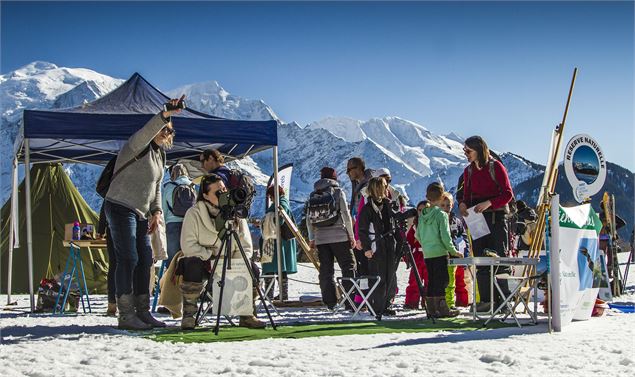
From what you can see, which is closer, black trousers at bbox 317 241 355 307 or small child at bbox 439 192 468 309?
black trousers at bbox 317 241 355 307

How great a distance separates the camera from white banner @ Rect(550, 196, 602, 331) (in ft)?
18.9

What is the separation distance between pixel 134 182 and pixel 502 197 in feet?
10.8

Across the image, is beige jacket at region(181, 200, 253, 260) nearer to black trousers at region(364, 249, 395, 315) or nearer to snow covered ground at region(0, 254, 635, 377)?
snow covered ground at region(0, 254, 635, 377)

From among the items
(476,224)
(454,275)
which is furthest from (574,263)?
(454,275)

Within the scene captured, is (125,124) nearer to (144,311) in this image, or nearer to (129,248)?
(129,248)

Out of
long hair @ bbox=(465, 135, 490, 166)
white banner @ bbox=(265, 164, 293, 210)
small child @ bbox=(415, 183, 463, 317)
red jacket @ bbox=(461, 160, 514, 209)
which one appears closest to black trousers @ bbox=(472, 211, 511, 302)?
red jacket @ bbox=(461, 160, 514, 209)

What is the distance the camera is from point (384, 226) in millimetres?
7371

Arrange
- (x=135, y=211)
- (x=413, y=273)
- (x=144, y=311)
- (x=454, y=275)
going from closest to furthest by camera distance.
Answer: (x=135, y=211) → (x=144, y=311) → (x=454, y=275) → (x=413, y=273)

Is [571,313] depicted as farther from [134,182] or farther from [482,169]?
[134,182]

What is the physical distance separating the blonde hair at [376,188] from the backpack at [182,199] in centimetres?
194

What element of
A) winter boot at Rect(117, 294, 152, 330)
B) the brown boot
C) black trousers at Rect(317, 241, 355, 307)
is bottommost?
the brown boot

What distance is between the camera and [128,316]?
6008 mm

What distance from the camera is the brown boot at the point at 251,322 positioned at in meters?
6.14

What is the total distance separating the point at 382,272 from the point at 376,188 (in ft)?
2.69
